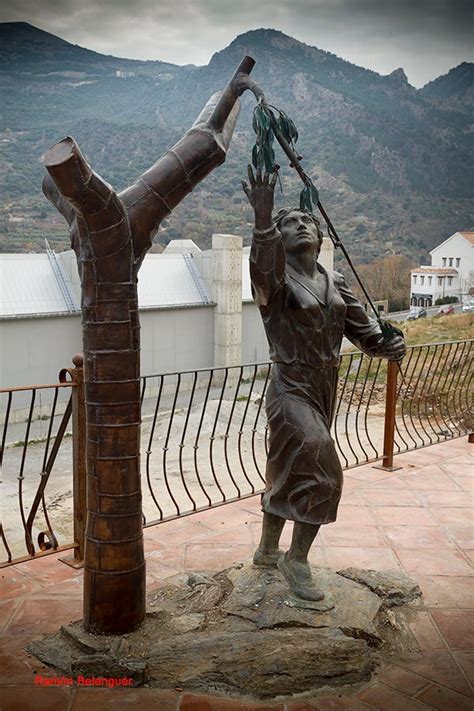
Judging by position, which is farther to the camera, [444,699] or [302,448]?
[302,448]

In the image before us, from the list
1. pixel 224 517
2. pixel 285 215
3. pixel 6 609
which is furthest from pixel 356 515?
pixel 285 215

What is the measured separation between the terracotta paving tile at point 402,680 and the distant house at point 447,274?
68.4 ft

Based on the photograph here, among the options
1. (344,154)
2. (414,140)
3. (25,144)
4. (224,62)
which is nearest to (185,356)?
(25,144)

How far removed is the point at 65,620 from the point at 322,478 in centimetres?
143

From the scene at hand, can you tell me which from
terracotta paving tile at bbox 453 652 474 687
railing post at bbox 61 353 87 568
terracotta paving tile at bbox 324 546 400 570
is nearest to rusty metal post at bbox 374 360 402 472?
terracotta paving tile at bbox 324 546 400 570

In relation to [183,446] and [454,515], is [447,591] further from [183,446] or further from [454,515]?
[183,446]

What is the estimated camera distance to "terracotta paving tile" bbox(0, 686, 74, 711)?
2.43 meters

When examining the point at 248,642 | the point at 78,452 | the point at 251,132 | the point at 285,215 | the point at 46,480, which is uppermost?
the point at 251,132

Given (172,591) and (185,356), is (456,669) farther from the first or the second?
(185,356)

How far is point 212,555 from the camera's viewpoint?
152 inches

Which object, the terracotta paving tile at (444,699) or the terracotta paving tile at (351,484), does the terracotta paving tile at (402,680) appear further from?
the terracotta paving tile at (351,484)

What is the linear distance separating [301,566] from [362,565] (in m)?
0.95

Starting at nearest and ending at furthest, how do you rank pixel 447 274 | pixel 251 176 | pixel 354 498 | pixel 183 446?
pixel 251 176
pixel 354 498
pixel 183 446
pixel 447 274

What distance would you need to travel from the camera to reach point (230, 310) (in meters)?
14.6
